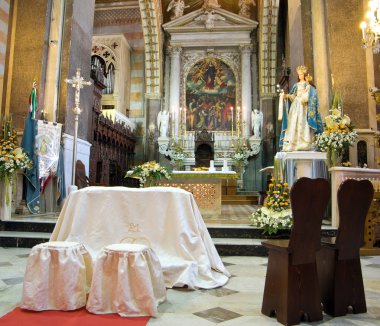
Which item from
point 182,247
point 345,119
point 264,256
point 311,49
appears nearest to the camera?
point 182,247

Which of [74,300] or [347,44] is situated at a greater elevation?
[347,44]

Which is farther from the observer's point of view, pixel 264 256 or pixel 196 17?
pixel 196 17

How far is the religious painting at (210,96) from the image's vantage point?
1590 cm

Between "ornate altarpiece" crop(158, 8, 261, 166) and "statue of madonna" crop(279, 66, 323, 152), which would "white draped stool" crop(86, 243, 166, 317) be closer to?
"statue of madonna" crop(279, 66, 323, 152)

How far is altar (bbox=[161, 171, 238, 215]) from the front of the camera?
276 inches

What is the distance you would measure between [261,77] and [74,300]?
47.4 ft

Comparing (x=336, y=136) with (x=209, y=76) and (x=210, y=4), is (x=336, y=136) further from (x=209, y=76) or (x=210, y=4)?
(x=210, y=4)

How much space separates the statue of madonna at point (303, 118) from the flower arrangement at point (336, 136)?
0.49 metres

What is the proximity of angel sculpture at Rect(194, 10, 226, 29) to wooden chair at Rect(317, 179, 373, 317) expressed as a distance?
48.0 feet

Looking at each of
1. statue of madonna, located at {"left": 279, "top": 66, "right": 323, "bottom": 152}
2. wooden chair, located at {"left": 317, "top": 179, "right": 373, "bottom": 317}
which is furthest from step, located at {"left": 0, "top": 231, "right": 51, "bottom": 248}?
statue of madonna, located at {"left": 279, "top": 66, "right": 323, "bottom": 152}

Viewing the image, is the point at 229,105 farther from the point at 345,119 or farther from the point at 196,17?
the point at 345,119

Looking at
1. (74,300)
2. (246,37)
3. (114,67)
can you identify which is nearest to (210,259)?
(74,300)

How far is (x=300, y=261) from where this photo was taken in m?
2.45

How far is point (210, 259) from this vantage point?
363 centimetres
